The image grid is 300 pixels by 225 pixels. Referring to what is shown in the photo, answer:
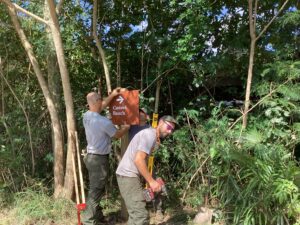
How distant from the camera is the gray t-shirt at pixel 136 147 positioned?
14.3ft

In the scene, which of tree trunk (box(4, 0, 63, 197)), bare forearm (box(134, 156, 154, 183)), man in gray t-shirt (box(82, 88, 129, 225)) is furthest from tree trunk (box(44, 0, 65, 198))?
bare forearm (box(134, 156, 154, 183))

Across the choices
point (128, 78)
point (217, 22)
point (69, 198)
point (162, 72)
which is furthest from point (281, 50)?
point (69, 198)

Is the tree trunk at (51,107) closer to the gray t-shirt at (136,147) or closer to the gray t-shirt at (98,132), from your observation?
the gray t-shirt at (98,132)

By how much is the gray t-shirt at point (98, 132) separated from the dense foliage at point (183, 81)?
1228 millimetres

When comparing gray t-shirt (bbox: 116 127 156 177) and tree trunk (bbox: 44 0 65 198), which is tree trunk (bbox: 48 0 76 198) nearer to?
tree trunk (bbox: 44 0 65 198)

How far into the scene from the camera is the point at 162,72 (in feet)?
22.6

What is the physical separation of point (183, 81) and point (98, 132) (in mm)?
2695

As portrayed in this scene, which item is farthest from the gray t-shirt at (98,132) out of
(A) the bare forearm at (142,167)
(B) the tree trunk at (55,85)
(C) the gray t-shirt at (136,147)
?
(B) the tree trunk at (55,85)

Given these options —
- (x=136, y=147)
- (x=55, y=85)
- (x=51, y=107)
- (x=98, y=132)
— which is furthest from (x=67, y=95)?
(x=136, y=147)

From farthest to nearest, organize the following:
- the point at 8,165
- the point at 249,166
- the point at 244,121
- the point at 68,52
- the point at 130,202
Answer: the point at 68,52 → the point at 8,165 → the point at 244,121 → the point at 249,166 → the point at 130,202

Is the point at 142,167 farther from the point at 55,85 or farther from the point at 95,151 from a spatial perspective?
the point at 55,85

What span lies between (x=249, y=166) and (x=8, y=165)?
400 cm

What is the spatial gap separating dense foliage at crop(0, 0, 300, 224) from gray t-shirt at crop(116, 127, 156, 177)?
1.34 meters

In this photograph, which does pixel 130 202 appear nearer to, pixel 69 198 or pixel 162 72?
pixel 69 198
